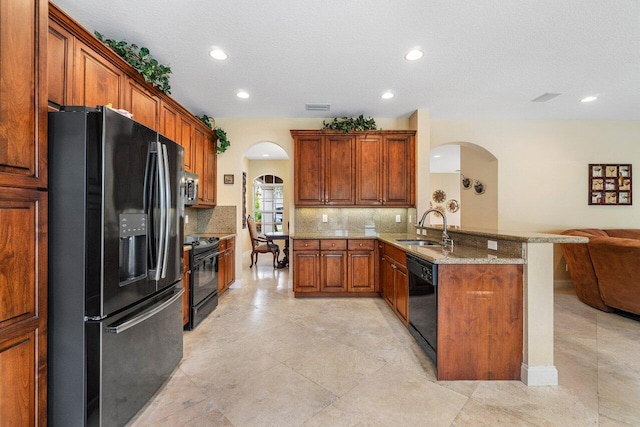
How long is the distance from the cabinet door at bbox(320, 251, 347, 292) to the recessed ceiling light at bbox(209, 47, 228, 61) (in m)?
2.67

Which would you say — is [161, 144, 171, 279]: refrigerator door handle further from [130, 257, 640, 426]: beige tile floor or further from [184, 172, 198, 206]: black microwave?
[184, 172, 198, 206]: black microwave

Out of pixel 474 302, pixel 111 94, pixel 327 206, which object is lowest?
pixel 474 302

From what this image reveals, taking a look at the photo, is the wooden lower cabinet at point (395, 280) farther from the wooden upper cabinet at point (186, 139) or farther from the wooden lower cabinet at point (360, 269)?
the wooden upper cabinet at point (186, 139)

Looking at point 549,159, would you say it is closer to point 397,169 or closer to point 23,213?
point 397,169

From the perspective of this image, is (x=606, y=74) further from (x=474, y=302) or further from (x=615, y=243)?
(x=474, y=302)

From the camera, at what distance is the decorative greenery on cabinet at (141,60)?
227cm

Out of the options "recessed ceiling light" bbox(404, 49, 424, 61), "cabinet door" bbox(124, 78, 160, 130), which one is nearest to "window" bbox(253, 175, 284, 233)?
"cabinet door" bbox(124, 78, 160, 130)

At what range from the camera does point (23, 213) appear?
1.21 meters

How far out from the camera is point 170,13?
6.81 ft

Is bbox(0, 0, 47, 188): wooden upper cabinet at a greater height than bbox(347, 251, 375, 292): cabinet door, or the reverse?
bbox(0, 0, 47, 188): wooden upper cabinet

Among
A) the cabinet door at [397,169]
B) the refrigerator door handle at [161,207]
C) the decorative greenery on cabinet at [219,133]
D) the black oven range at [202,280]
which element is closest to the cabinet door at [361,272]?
the cabinet door at [397,169]

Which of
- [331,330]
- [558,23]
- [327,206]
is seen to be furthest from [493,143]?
[331,330]

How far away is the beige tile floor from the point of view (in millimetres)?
1641

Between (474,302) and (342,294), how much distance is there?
2165 millimetres
